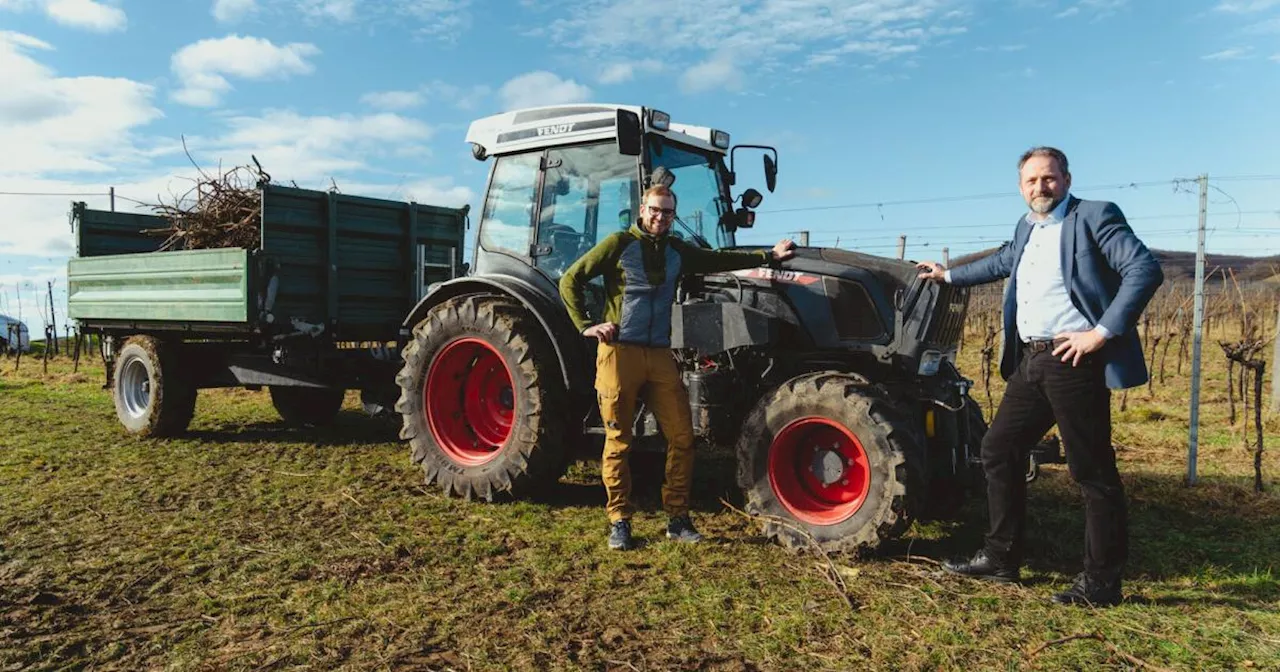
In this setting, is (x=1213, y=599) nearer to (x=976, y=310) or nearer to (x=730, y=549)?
(x=730, y=549)

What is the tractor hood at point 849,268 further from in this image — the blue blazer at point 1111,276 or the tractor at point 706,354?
the blue blazer at point 1111,276

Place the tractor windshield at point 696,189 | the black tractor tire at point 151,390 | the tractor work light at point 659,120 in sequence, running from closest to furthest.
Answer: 1. the tractor work light at point 659,120
2. the tractor windshield at point 696,189
3. the black tractor tire at point 151,390

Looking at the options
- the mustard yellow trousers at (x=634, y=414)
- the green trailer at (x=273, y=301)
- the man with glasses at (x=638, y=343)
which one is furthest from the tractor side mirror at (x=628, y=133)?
the green trailer at (x=273, y=301)

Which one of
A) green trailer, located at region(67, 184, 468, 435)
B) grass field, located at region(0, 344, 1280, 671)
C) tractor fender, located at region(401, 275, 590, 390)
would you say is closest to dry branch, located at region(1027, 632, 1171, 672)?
grass field, located at region(0, 344, 1280, 671)

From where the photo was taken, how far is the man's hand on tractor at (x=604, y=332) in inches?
170

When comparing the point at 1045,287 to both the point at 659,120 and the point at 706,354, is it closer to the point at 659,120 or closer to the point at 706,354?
the point at 706,354

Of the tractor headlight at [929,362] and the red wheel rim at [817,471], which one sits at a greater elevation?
the tractor headlight at [929,362]

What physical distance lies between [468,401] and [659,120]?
7.19 feet

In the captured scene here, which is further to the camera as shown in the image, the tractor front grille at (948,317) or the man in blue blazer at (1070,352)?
the tractor front grille at (948,317)

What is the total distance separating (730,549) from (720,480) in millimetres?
1618

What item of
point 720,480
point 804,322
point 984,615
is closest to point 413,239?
point 720,480

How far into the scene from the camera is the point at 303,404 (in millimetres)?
8477

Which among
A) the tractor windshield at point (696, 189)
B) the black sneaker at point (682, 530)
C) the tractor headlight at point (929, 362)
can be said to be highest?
the tractor windshield at point (696, 189)

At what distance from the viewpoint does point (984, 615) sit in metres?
3.51
